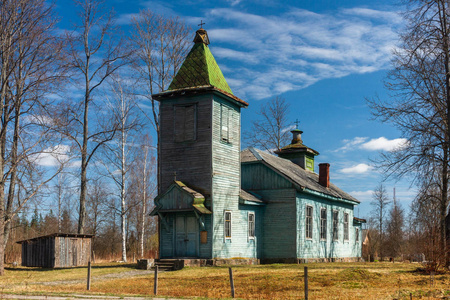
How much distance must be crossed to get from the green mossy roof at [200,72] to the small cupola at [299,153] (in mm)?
13120

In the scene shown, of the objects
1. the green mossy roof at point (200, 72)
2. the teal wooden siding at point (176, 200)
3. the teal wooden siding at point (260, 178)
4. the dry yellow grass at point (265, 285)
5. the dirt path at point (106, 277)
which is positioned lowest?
the dirt path at point (106, 277)

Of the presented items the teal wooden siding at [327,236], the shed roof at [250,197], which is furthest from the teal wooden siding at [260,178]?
the teal wooden siding at [327,236]

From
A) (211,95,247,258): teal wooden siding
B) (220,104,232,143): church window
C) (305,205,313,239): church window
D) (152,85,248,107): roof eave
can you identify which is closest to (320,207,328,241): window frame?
(305,205,313,239): church window

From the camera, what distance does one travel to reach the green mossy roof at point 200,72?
95.1 feet

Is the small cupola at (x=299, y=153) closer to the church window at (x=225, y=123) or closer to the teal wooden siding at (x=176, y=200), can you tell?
the church window at (x=225, y=123)

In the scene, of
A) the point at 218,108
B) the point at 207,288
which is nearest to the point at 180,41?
the point at 218,108

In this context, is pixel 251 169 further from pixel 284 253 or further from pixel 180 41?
pixel 180 41

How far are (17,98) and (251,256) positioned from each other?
51.8 ft

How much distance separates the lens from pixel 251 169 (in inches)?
1313

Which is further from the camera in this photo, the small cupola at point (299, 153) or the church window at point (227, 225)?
the small cupola at point (299, 153)

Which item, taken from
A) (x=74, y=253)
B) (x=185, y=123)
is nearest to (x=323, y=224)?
(x=185, y=123)

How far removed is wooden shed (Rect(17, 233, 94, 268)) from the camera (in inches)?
1152

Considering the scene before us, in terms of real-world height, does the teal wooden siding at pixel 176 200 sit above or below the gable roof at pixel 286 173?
below

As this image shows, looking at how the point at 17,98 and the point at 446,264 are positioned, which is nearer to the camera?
the point at 446,264
